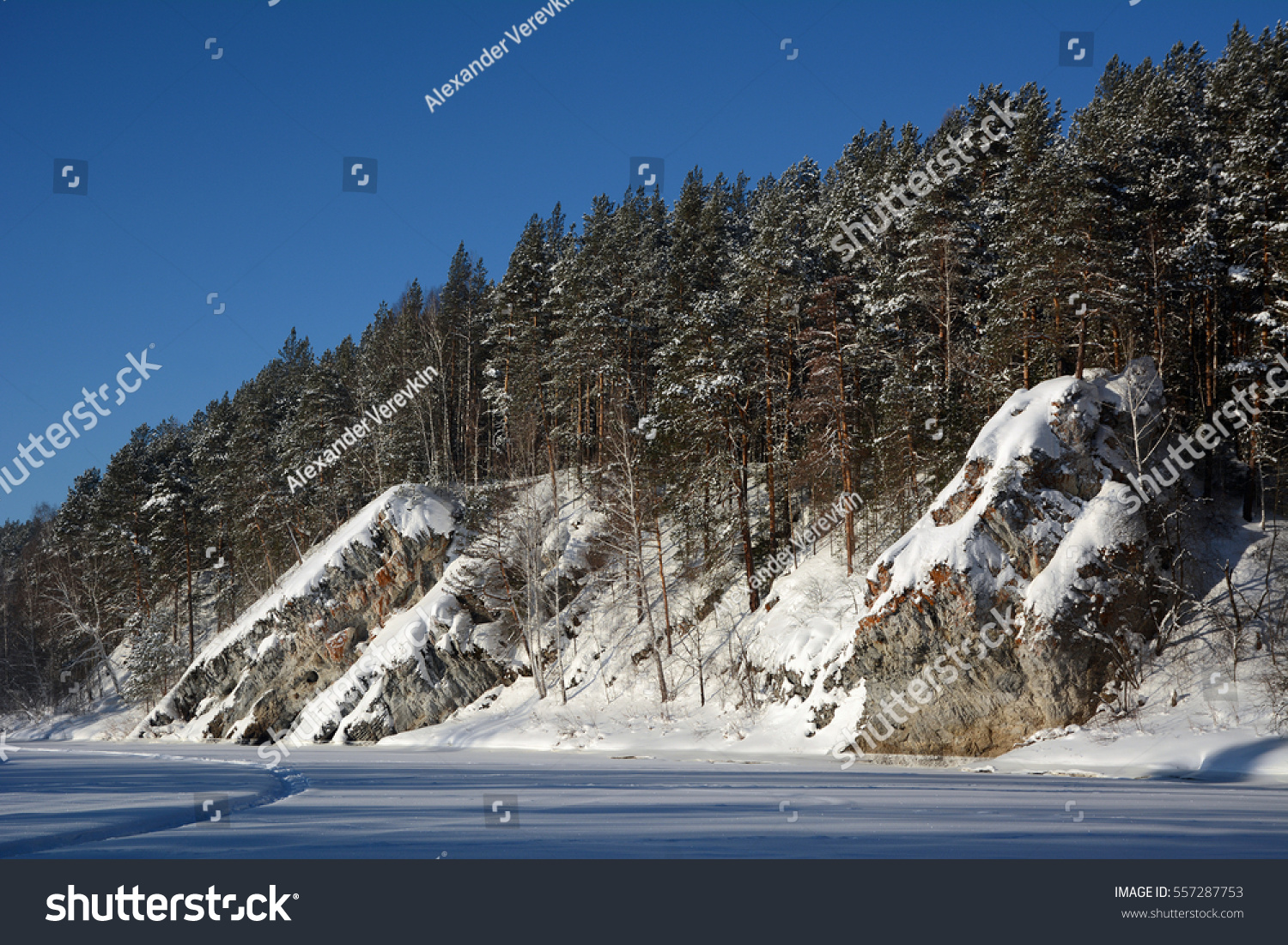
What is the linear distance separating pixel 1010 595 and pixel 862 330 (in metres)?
15.0

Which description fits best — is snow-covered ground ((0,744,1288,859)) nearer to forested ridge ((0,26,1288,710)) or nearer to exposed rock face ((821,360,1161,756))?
exposed rock face ((821,360,1161,756))

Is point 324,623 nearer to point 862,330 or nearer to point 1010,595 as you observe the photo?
point 862,330

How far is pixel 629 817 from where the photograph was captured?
7027 mm

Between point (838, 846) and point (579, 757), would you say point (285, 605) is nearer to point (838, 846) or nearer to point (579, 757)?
point (579, 757)

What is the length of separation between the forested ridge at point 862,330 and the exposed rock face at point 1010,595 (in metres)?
4.26

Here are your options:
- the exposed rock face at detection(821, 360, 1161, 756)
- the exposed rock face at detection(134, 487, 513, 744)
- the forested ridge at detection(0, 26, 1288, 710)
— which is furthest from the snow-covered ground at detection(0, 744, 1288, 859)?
the exposed rock face at detection(134, 487, 513, 744)

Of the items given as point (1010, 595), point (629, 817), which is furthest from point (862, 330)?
point (629, 817)

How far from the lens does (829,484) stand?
34.2 m

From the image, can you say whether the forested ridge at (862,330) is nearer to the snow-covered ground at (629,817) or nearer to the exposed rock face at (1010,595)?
the exposed rock face at (1010,595)

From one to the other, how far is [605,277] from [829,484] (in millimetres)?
21594

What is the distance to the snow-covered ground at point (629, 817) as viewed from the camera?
5.22m

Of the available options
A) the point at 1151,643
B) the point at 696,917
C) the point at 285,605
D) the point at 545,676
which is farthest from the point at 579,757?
the point at 285,605

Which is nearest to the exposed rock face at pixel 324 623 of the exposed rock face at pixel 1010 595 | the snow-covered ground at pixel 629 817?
the exposed rock face at pixel 1010 595

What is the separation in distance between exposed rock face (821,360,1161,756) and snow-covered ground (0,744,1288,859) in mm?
8650
